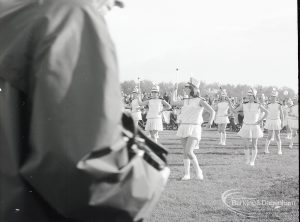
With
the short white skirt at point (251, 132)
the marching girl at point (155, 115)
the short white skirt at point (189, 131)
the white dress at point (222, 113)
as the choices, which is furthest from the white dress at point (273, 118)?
the short white skirt at point (189, 131)

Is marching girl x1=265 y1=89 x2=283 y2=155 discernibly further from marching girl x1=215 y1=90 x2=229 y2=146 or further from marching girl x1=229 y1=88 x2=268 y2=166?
marching girl x1=215 y1=90 x2=229 y2=146

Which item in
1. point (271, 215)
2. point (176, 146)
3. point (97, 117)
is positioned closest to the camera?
point (97, 117)

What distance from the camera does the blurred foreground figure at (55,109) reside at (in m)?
1.29

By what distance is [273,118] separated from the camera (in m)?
20.8

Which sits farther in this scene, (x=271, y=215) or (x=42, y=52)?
(x=271, y=215)

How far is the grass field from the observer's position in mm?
8297

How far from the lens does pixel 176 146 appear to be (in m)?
20.7

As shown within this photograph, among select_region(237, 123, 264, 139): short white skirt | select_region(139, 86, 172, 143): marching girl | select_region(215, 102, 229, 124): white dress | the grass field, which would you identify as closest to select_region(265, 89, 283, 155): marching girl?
the grass field

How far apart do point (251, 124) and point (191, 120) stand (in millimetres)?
3973

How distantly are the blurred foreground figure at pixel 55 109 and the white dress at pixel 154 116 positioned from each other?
18561mm

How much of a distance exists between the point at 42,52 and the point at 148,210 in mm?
501

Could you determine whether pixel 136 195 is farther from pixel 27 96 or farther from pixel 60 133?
pixel 27 96

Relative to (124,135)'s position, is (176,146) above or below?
below

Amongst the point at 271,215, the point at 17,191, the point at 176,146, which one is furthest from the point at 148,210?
the point at 176,146
